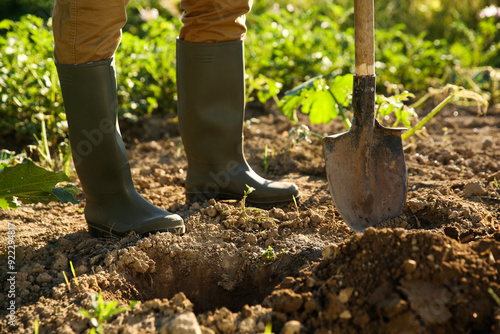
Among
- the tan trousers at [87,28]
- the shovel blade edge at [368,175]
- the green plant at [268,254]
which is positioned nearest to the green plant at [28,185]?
the tan trousers at [87,28]

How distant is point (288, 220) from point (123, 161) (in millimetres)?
725

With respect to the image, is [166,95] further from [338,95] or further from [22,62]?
[338,95]

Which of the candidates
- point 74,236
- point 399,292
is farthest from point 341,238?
point 74,236

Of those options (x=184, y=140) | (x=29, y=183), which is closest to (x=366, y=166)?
(x=184, y=140)

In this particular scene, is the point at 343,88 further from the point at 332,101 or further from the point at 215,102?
the point at 215,102

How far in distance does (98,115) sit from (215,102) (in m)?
0.56

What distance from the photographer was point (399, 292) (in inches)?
55.1

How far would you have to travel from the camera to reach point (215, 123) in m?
2.26

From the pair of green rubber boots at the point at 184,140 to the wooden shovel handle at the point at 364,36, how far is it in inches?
21.8

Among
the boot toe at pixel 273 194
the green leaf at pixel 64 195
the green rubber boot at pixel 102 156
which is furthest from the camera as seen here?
the boot toe at pixel 273 194

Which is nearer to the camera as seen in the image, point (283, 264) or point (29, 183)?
point (283, 264)

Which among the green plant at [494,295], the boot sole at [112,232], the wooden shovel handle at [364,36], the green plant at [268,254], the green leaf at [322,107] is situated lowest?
the green plant at [268,254]

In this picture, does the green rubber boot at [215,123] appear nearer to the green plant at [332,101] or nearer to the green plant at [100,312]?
the green plant at [332,101]

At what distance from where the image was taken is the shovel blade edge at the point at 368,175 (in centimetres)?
197
